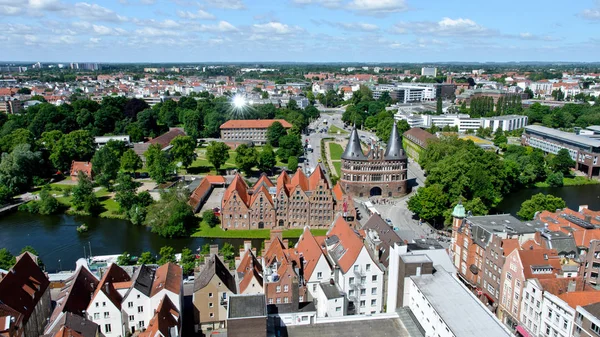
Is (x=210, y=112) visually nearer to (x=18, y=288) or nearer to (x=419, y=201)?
(x=419, y=201)

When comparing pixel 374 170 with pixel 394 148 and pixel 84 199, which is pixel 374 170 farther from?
pixel 84 199

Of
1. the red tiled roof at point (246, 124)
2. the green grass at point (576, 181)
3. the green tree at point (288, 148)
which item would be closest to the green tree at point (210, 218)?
the green tree at point (288, 148)

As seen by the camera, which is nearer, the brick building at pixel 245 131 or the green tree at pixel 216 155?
the green tree at pixel 216 155

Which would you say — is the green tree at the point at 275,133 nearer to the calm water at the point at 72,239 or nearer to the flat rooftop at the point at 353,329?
the calm water at the point at 72,239

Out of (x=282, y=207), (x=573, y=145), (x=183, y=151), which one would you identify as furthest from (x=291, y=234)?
(x=573, y=145)

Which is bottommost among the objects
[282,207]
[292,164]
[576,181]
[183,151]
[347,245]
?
[576,181]

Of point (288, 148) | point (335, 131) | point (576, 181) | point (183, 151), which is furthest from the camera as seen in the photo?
point (335, 131)
